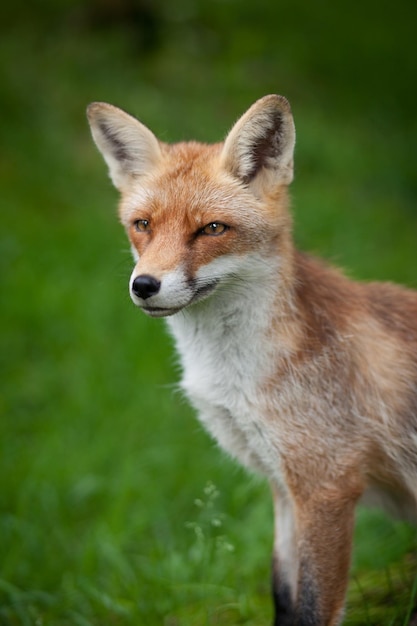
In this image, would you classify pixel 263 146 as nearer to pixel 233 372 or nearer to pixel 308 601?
pixel 233 372

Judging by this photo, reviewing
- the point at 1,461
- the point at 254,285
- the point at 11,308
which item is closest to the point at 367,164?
the point at 11,308

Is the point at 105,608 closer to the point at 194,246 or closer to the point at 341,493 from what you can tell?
the point at 341,493

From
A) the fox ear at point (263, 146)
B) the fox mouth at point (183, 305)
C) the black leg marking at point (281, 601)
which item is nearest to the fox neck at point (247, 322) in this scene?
the fox mouth at point (183, 305)

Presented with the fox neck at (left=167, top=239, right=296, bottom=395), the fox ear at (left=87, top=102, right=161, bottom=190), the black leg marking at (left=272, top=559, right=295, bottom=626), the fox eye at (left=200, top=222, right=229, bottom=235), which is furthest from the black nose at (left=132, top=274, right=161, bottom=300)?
the black leg marking at (left=272, top=559, right=295, bottom=626)

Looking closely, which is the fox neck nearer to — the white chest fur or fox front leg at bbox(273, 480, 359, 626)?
the white chest fur

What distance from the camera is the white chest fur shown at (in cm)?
356

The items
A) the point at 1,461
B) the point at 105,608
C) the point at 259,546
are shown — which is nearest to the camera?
the point at 105,608

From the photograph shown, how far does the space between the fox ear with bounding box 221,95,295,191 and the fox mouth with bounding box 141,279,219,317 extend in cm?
61

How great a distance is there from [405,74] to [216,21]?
4208 millimetres

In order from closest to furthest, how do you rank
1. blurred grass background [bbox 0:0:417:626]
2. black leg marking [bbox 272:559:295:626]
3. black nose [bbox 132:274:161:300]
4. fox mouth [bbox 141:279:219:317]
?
black nose [bbox 132:274:161:300] < fox mouth [bbox 141:279:219:317] < black leg marking [bbox 272:559:295:626] < blurred grass background [bbox 0:0:417:626]

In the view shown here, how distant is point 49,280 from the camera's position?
8.49 m

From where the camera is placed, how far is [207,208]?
3.46 metres

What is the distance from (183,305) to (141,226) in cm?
53

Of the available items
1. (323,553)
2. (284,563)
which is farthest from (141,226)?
(284,563)
